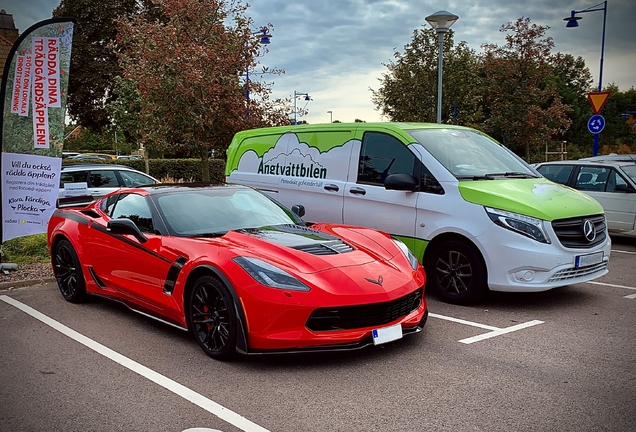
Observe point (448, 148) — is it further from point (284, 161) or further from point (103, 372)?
point (103, 372)

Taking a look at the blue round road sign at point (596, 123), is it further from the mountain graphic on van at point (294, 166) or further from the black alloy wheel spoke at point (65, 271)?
the black alloy wheel spoke at point (65, 271)

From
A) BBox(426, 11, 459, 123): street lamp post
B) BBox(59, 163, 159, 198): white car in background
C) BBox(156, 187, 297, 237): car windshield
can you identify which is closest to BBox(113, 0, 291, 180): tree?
BBox(59, 163, 159, 198): white car in background

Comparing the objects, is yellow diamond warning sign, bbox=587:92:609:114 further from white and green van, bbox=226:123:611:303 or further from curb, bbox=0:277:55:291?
curb, bbox=0:277:55:291

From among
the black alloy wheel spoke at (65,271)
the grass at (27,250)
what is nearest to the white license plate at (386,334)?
the black alloy wheel spoke at (65,271)

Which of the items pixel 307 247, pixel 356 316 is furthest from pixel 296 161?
pixel 356 316

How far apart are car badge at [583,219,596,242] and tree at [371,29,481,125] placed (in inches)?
474

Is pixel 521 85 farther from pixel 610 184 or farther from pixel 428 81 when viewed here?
pixel 610 184

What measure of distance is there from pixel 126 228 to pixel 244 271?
4.89 ft

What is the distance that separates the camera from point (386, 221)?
7277 millimetres

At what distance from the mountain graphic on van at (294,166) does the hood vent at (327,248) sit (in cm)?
287

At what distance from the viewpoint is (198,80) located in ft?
41.0

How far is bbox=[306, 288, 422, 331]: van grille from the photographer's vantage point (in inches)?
174

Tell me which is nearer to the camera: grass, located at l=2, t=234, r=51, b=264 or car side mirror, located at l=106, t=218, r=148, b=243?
car side mirror, located at l=106, t=218, r=148, b=243

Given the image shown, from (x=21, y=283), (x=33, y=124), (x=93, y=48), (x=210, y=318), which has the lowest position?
(x=21, y=283)
